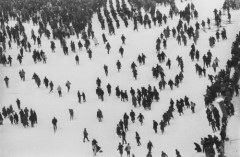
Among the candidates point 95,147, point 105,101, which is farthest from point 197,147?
point 105,101

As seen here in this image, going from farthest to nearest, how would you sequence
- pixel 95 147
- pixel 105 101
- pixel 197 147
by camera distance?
pixel 105 101 < pixel 95 147 < pixel 197 147

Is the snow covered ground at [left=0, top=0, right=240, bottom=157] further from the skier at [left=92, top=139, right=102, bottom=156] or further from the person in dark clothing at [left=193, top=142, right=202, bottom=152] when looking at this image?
the person in dark clothing at [left=193, top=142, right=202, bottom=152]

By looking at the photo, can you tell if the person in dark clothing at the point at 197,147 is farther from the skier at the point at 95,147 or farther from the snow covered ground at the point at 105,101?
the skier at the point at 95,147

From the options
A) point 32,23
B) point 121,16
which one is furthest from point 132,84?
point 32,23

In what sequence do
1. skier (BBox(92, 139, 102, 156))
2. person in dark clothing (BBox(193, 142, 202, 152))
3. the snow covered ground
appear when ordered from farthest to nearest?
the snow covered ground, skier (BBox(92, 139, 102, 156)), person in dark clothing (BBox(193, 142, 202, 152))

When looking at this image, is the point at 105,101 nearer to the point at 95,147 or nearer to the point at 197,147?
the point at 95,147

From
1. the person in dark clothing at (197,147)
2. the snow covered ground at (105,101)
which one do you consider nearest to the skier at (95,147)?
the snow covered ground at (105,101)

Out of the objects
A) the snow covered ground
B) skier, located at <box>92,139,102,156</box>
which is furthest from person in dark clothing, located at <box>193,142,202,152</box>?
skier, located at <box>92,139,102,156</box>

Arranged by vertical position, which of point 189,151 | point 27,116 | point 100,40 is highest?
point 100,40

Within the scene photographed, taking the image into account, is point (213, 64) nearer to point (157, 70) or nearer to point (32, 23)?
point (157, 70)
